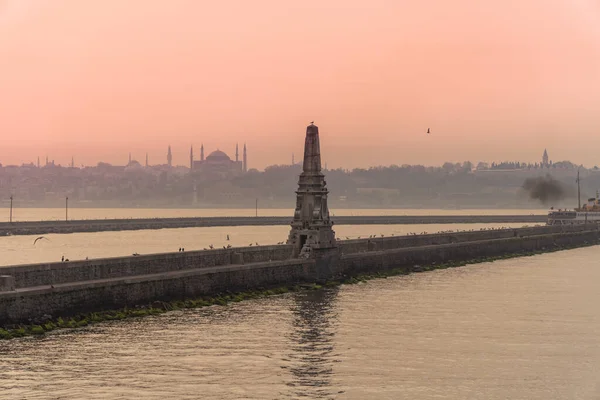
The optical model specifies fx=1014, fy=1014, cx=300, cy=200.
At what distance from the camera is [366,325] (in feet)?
125

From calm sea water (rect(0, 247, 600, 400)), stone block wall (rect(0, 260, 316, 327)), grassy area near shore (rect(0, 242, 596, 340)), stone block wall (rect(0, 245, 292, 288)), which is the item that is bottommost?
calm sea water (rect(0, 247, 600, 400))

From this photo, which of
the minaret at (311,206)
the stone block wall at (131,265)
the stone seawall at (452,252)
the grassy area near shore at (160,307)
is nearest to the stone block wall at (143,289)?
the grassy area near shore at (160,307)

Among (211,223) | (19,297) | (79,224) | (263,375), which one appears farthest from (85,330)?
(211,223)

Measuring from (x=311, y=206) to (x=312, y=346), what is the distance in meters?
21.0

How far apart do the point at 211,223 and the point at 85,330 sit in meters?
150

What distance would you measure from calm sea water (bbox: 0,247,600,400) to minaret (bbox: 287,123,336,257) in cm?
680

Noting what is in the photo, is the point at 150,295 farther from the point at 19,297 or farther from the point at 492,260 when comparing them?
the point at 492,260

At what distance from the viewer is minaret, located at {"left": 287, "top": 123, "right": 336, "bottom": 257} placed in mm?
53094

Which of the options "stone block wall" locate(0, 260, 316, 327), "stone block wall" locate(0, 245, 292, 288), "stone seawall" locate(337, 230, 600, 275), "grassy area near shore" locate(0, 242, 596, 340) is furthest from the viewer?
"stone seawall" locate(337, 230, 600, 275)

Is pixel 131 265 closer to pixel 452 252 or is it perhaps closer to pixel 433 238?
pixel 452 252

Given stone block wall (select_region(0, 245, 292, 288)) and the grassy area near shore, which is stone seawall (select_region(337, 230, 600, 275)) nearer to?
the grassy area near shore

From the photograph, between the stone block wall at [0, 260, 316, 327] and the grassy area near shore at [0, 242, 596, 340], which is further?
the stone block wall at [0, 260, 316, 327]

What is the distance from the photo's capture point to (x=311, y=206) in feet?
175

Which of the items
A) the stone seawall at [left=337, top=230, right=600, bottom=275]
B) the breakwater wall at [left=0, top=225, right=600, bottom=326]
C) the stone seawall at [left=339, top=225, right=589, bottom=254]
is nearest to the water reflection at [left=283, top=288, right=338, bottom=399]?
the breakwater wall at [left=0, top=225, right=600, bottom=326]
